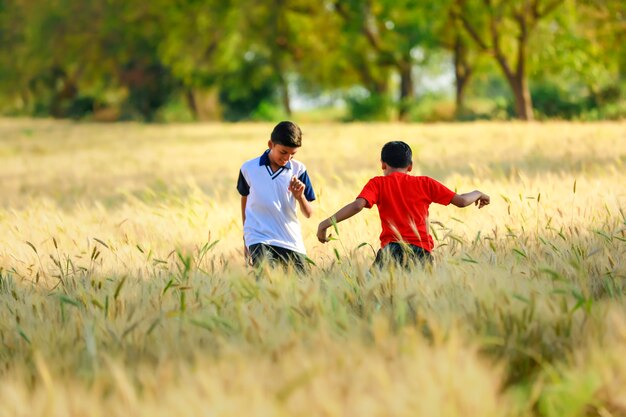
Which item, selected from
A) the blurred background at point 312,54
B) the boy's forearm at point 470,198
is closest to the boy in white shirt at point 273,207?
the boy's forearm at point 470,198

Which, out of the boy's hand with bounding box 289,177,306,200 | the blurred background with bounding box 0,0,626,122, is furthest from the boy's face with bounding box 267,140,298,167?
the blurred background with bounding box 0,0,626,122

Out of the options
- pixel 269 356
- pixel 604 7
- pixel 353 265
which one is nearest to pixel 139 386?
pixel 269 356

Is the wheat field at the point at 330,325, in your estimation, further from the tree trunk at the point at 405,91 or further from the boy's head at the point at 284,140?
the tree trunk at the point at 405,91

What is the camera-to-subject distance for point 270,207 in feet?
17.2

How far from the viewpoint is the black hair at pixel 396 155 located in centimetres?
491

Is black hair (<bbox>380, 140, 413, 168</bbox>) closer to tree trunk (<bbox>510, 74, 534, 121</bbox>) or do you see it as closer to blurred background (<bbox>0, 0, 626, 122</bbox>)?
blurred background (<bbox>0, 0, 626, 122</bbox>)

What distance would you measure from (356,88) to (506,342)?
5148 centimetres

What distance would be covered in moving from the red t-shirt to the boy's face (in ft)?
1.88

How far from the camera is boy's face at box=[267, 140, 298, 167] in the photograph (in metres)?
5.07

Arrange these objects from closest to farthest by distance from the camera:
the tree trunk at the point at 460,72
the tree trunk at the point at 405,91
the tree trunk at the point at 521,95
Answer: the tree trunk at the point at 521,95, the tree trunk at the point at 460,72, the tree trunk at the point at 405,91

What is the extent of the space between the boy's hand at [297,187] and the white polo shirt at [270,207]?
181 millimetres

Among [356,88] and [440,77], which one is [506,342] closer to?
[356,88]

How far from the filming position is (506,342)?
115 inches

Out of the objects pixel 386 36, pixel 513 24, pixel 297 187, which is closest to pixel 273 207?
pixel 297 187
